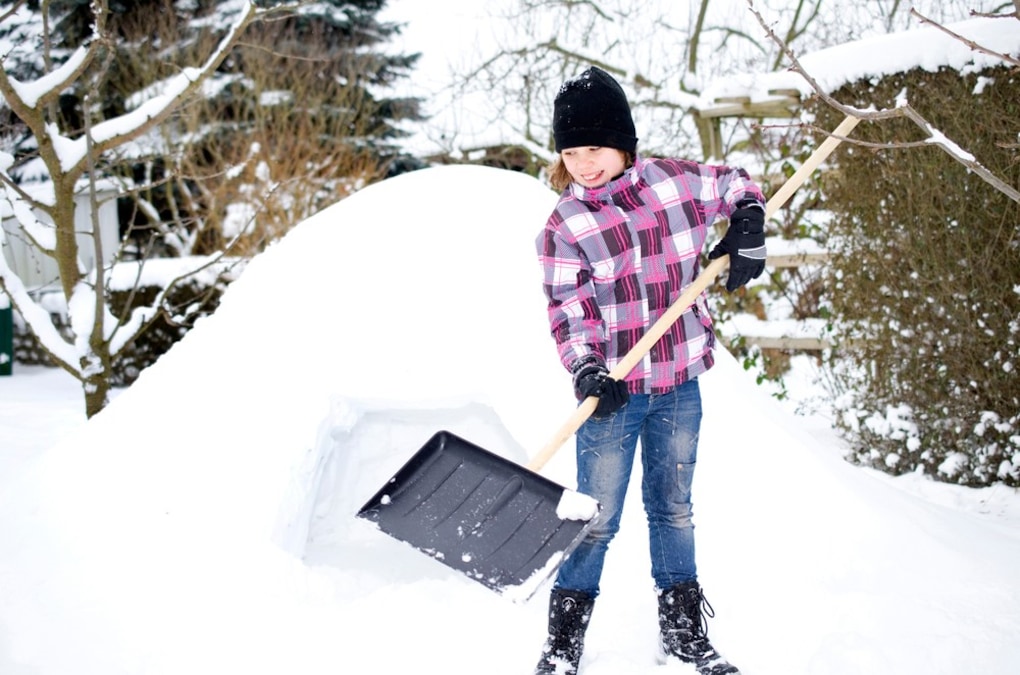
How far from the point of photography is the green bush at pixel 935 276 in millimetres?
3562

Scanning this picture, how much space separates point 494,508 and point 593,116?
98 cm

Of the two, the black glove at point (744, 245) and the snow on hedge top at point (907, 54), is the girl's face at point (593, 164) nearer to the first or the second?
the black glove at point (744, 245)

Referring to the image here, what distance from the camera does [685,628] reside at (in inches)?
84.7

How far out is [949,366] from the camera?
3818 millimetres

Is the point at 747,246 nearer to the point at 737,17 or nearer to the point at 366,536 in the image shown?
the point at 366,536

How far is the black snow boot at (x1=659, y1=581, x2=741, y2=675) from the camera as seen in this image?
6.98ft

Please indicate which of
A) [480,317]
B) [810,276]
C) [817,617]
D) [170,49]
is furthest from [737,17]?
[817,617]

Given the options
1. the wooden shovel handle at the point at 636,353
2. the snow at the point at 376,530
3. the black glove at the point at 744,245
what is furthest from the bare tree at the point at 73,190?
the black glove at the point at 744,245

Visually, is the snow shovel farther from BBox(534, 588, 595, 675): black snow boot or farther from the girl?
BBox(534, 588, 595, 675): black snow boot

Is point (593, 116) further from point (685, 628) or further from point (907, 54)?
point (907, 54)

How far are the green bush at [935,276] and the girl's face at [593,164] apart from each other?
6.93 ft

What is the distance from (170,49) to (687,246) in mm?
10896

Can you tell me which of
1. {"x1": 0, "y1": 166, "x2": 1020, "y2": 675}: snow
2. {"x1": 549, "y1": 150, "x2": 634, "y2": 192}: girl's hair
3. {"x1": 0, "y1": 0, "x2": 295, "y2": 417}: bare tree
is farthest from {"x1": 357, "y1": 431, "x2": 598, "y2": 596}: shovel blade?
{"x1": 0, "y1": 0, "x2": 295, "y2": 417}: bare tree

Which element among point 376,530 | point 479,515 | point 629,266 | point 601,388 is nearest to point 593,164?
point 629,266
